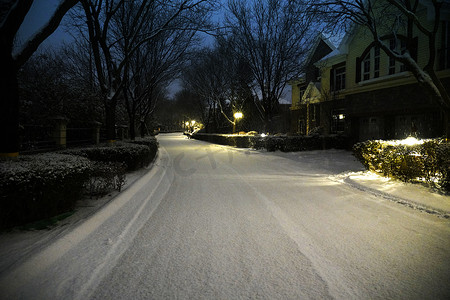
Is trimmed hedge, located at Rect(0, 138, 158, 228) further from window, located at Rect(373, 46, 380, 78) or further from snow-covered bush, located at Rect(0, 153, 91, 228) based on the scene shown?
window, located at Rect(373, 46, 380, 78)

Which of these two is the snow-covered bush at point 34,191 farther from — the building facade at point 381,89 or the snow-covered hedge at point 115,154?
the building facade at point 381,89

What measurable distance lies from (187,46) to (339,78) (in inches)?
565

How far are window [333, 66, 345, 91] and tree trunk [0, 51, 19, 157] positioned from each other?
22.7 m

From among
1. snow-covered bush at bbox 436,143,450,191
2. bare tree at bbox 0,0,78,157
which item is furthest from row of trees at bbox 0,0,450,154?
snow-covered bush at bbox 436,143,450,191

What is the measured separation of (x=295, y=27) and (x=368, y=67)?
6255 mm

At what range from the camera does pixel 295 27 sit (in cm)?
1822

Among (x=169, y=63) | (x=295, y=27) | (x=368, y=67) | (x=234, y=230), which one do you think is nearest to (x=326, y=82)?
(x=368, y=67)

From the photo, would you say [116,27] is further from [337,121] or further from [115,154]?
[337,121]

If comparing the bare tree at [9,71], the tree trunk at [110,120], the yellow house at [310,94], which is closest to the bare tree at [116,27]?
the tree trunk at [110,120]

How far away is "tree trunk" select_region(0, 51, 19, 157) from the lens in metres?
5.43

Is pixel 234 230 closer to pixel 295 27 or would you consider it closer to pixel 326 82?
pixel 295 27

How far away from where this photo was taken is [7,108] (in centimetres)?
552

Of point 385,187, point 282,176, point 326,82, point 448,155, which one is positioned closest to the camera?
point 448,155

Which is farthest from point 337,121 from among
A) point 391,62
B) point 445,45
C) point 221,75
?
point 221,75
